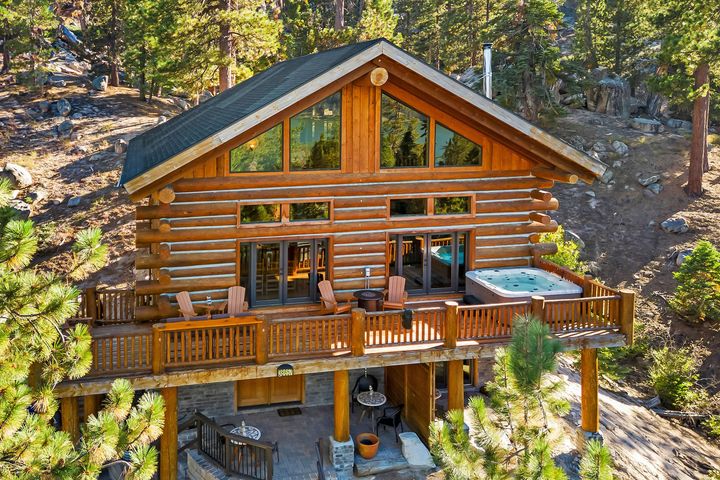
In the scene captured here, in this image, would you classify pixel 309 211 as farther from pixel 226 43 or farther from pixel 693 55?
pixel 693 55

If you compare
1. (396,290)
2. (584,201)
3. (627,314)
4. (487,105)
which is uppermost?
(487,105)

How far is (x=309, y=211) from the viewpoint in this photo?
47.4 ft

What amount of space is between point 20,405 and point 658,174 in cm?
3533

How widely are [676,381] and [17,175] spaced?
29.1m

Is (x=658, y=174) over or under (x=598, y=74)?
under

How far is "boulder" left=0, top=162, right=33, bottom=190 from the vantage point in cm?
3116

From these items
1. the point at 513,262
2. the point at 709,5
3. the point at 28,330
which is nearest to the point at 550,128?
the point at 709,5

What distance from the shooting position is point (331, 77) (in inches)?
515

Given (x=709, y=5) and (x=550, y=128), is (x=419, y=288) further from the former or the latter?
(x=550, y=128)

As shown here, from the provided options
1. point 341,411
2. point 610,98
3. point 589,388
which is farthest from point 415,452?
point 610,98

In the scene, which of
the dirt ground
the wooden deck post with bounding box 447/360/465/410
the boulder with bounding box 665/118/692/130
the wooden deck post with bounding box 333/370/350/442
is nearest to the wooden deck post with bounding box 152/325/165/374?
the wooden deck post with bounding box 333/370/350/442

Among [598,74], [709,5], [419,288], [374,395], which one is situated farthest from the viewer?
[598,74]

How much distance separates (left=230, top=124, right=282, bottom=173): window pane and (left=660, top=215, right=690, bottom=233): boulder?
24124 mm

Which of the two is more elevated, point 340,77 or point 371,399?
point 340,77
